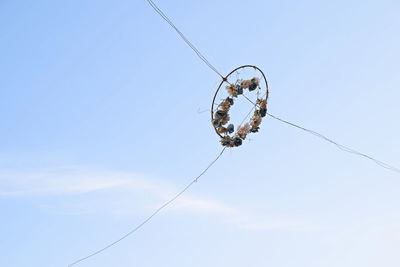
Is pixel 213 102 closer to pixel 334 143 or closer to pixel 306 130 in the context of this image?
pixel 306 130

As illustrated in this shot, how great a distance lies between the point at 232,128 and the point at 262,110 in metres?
1.21

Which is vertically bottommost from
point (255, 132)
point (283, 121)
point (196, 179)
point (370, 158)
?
point (196, 179)

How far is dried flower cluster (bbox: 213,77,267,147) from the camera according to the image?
46.5ft

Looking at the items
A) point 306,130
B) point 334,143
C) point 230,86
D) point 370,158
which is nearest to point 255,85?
point 230,86

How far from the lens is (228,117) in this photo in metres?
14.3

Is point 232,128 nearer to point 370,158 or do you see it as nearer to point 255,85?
point 255,85

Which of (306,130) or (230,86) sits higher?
(306,130)

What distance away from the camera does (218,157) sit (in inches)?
592

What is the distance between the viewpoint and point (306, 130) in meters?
15.2

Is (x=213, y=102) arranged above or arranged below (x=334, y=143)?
below

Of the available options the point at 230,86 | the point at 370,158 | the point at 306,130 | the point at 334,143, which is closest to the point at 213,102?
the point at 230,86

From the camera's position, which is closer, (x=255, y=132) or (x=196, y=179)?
(x=255, y=132)

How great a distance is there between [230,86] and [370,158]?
19.1ft

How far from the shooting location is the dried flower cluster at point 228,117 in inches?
559
